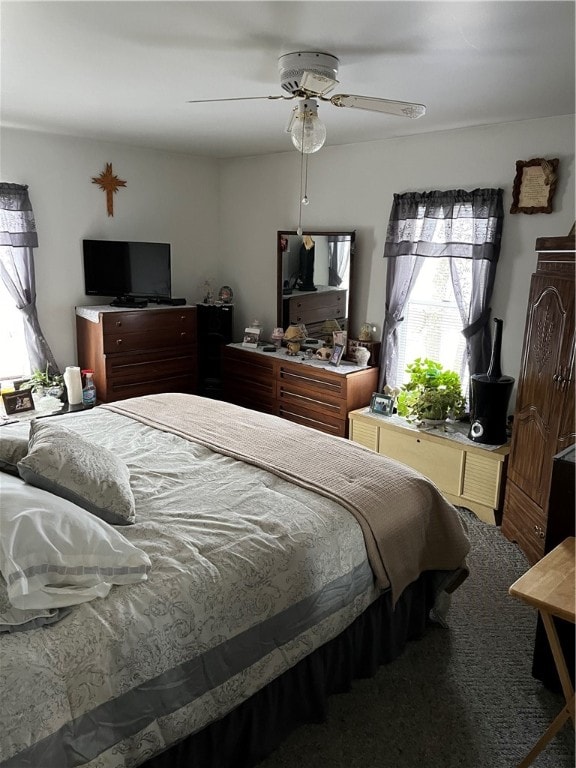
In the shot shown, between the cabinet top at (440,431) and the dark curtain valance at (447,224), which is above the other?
the dark curtain valance at (447,224)

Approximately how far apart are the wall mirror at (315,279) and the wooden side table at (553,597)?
307cm

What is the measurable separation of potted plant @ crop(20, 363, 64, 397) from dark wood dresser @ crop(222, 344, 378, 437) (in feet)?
4.69

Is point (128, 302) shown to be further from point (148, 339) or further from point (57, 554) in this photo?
point (57, 554)

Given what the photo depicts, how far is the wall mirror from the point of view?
4.62 meters

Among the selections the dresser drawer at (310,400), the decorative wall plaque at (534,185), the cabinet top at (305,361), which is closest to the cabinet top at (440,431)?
the dresser drawer at (310,400)

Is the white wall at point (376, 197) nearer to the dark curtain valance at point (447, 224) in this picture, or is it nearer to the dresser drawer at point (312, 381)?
the dark curtain valance at point (447, 224)

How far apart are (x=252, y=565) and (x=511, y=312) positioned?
8.74ft

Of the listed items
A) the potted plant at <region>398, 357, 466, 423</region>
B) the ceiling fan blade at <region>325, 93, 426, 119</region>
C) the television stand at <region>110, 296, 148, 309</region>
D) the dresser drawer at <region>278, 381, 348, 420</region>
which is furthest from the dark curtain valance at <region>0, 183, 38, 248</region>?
the potted plant at <region>398, 357, 466, 423</region>

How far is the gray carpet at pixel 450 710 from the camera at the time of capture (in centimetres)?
198

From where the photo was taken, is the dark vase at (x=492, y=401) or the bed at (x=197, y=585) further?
the dark vase at (x=492, y=401)

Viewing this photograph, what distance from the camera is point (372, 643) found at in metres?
2.29

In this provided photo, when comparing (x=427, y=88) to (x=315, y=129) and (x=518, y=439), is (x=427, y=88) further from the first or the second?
(x=518, y=439)

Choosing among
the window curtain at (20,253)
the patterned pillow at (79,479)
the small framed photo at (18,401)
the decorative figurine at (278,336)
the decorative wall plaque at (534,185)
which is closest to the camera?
the patterned pillow at (79,479)

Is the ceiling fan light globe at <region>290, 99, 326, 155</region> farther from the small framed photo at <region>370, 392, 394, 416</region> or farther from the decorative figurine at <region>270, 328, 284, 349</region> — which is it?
the decorative figurine at <region>270, 328, 284, 349</region>
